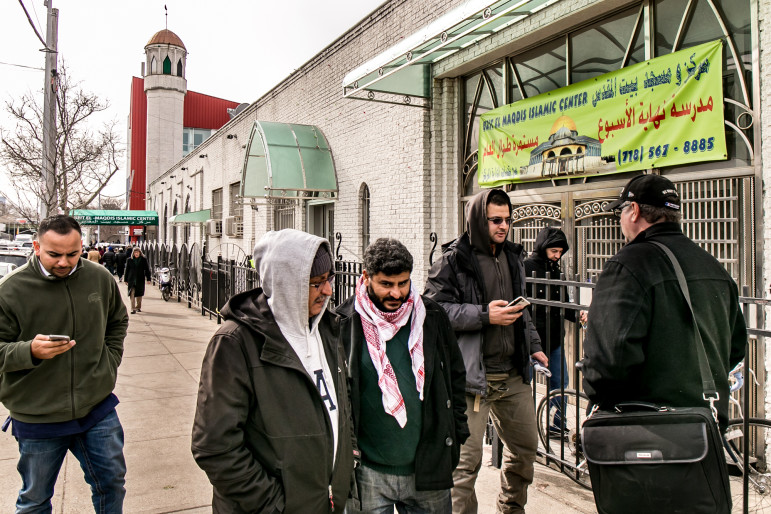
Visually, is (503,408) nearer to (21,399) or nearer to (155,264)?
(21,399)

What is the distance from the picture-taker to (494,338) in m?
3.30

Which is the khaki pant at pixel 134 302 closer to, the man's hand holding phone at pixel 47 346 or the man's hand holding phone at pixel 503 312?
the man's hand holding phone at pixel 47 346

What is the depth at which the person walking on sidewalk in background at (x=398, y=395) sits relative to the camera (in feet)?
8.26

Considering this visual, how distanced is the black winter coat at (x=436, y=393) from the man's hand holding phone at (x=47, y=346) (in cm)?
140

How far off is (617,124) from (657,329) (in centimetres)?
422

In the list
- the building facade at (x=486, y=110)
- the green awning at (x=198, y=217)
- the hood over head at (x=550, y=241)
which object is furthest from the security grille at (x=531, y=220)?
the green awning at (x=198, y=217)

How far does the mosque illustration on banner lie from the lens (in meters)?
6.17

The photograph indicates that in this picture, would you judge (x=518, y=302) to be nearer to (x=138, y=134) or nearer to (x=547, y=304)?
(x=547, y=304)

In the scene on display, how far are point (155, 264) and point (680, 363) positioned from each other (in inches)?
996

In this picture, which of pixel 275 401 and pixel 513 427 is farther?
pixel 513 427

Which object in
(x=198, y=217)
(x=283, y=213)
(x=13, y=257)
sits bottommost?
(x=13, y=257)

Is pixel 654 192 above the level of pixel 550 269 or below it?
above

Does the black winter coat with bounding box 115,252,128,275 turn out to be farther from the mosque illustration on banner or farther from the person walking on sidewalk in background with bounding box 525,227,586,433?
the person walking on sidewalk in background with bounding box 525,227,586,433

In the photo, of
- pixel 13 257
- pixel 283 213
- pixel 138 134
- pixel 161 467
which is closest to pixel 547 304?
pixel 161 467
